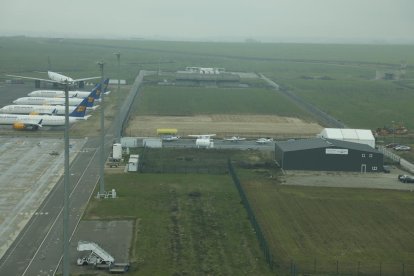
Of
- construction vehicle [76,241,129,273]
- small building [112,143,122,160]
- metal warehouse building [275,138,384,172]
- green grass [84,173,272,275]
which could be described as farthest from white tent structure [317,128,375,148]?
construction vehicle [76,241,129,273]

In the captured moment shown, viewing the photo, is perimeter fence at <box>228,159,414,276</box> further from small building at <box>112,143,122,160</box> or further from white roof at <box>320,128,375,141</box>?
white roof at <box>320,128,375,141</box>

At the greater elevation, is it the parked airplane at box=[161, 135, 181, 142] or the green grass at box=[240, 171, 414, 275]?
the parked airplane at box=[161, 135, 181, 142]

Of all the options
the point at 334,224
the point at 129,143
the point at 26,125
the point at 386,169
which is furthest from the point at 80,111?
the point at 334,224

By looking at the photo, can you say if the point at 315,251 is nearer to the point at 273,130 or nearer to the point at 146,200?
the point at 146,200

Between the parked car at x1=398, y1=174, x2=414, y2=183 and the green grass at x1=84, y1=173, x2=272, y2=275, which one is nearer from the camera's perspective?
the green grass at x1=84, y1=173, x2=272, y2=275

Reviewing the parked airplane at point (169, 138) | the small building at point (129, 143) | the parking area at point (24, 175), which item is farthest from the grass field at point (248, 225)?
the small building at point (129, 143)

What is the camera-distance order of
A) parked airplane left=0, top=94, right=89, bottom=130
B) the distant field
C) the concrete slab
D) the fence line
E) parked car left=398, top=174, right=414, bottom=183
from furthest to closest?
the distant field < parked airplane left=0, top=94, right=89, bottom=130 < parked car left=398, top=174, right=414, bottom=183 < the fence line < the concrete slab

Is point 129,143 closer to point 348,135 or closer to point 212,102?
point 348,135
